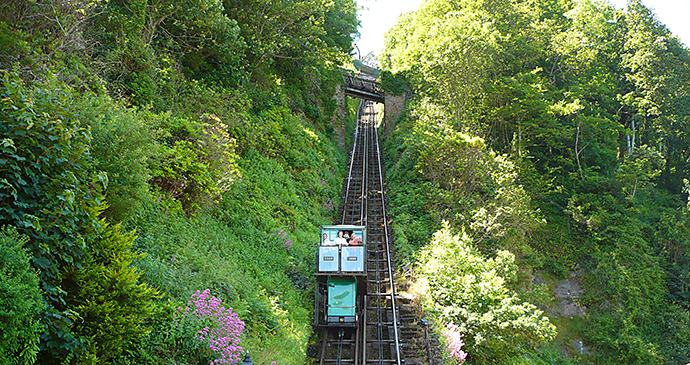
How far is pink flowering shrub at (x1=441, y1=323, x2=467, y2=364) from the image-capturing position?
1252 cm

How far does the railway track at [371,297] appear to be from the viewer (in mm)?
13047

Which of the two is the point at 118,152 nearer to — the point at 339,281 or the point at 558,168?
the point at 339,281

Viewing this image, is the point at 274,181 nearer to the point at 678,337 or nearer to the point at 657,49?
the point at 678,337

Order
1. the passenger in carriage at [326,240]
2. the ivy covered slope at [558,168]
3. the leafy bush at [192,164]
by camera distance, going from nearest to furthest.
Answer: the leafy bush at [192,164], the passenger in carriage at [326,240], the ivy covered slope at [558,168]

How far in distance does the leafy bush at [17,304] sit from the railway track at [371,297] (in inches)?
330

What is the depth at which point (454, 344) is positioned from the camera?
12.6 metres

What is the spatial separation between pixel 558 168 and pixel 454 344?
921 inches

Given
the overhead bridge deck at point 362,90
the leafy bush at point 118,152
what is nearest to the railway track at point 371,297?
the leafy bush at point 118,152

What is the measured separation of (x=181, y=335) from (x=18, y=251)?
11.3 feet

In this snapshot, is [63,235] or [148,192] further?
[148,192]

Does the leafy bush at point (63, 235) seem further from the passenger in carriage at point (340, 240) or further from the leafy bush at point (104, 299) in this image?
the passenger in carriage at point (340, 240)

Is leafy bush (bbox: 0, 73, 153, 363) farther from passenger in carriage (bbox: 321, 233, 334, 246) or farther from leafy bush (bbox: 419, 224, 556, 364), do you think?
leafy bush (bbox: 419, 224, 556, 364)


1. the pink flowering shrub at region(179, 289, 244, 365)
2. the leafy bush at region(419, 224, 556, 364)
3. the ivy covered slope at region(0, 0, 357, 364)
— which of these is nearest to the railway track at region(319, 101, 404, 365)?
the ivy covered slope at region(0, 0, 357, 364)

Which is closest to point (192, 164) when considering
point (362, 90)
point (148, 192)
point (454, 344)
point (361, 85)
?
point (148, 192)
